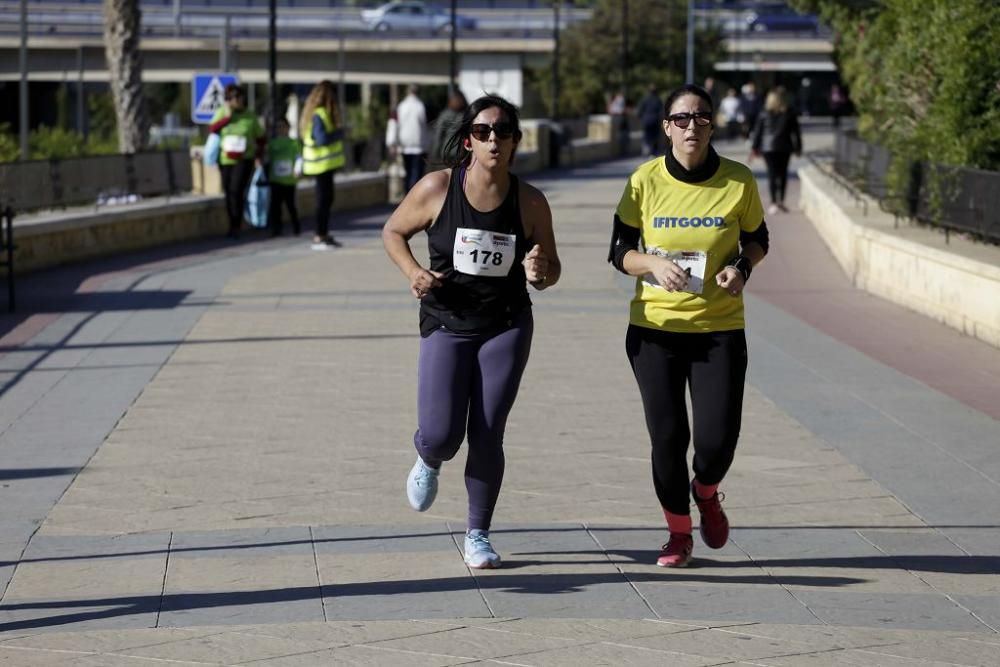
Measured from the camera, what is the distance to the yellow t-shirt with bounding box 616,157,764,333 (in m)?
6.50

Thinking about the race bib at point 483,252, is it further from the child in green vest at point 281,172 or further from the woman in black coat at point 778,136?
the woman in black coat at point 778,136

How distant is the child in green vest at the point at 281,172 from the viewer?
21.1 metres

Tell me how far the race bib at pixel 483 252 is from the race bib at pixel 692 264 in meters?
0.49

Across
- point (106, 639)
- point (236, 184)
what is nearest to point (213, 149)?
point (236, 184)

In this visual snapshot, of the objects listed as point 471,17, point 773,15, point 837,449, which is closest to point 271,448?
point 837,449

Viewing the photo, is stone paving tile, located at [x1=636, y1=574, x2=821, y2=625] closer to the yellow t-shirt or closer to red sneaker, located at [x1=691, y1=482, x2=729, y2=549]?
red sneaker, located at [x1=691, y1=482, x2=729, y2=549]

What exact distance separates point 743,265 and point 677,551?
1.08m

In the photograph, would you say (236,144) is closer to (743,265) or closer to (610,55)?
(743,265)

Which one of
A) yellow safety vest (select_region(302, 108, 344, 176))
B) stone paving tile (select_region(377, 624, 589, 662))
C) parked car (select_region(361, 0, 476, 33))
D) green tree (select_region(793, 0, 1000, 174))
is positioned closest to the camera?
stone paving tile (select_region(377, 624, 589, 662))

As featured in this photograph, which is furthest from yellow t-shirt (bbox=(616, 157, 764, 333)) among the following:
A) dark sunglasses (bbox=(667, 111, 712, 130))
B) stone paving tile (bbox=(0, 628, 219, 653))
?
stone paving tile (bbox=(0, 628, 219, 653))

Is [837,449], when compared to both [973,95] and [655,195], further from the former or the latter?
[973,95]

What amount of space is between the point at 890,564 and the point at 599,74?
220ft

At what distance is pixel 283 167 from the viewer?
21219 millimetres

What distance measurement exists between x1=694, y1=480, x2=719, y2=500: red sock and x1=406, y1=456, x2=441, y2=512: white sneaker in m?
0.95
